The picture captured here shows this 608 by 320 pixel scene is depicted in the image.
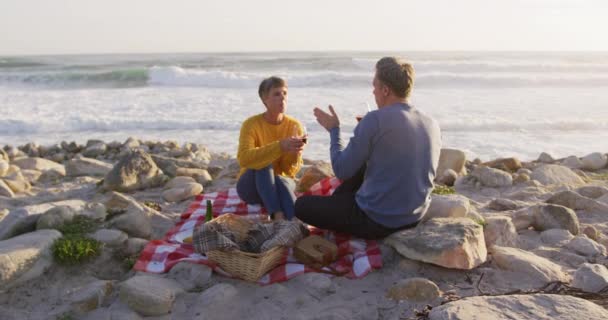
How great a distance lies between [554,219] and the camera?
4727 millimetres

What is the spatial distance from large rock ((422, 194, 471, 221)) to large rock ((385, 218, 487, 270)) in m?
0.30

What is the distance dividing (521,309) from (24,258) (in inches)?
134

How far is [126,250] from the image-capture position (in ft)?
14.1

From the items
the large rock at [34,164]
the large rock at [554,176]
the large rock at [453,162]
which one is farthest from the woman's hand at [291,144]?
the large rock at [34,164]

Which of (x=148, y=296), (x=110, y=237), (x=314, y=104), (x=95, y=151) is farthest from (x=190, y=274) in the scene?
(x=314, y=104)

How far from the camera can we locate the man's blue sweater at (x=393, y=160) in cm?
367

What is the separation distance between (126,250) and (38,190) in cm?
335

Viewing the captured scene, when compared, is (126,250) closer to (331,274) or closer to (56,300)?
(56,300)

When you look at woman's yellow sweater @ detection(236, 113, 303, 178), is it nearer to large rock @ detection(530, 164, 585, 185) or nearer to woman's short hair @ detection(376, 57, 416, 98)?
woman's short hair @ detection(376, 57, 416, 98)

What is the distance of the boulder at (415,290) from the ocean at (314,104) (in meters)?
6.32

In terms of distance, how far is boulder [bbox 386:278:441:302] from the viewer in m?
3.42

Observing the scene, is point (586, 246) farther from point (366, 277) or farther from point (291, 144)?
point (291, 144)

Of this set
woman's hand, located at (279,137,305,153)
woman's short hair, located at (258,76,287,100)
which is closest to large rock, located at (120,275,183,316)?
woman's hand, located at (279,137,305,153)

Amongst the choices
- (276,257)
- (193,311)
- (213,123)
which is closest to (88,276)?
(193,311)
